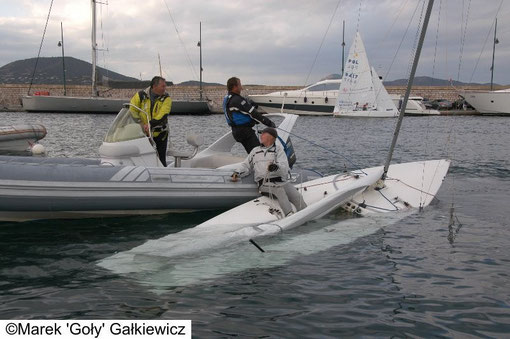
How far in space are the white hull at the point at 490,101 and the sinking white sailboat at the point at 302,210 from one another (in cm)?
5036

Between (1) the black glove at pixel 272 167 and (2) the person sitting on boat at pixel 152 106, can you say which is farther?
(2) the person sitting on boat at pixel 152 106

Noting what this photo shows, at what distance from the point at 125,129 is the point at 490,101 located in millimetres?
56143

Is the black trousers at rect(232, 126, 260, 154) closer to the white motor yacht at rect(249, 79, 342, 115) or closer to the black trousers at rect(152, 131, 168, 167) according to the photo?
the black trousers at rect(152, 131, 168, 167)

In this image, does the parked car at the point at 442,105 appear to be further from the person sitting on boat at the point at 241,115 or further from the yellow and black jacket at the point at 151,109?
the yellow and black jacket at the point at 151,109

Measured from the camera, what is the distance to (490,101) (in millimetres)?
56219

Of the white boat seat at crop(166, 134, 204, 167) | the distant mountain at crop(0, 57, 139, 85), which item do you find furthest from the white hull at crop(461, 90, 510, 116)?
the distant mountain at crop(0, 57, 139, 85)

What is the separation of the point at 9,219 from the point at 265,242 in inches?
167

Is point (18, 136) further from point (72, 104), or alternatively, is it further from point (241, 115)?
point (72, 104)

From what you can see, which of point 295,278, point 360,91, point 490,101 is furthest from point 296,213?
point 490,101

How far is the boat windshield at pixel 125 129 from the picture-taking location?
351 inches

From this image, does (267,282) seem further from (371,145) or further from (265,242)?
(371,145)

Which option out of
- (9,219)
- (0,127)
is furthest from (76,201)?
(0,127)

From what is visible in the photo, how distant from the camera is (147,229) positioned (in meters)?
8.02

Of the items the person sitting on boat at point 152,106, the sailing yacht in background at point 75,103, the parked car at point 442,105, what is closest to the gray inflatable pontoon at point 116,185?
the person sitting on boat at point 152,106
